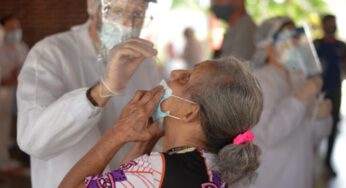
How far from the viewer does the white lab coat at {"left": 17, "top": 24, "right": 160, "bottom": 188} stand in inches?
61.5

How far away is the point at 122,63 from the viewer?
149 cm

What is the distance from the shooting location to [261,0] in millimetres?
13281

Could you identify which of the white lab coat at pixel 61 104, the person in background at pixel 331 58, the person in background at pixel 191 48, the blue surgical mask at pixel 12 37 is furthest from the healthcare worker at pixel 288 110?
the person in background at pixel 191 48

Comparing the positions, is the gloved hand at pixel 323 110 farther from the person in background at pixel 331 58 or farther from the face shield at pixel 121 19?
the person in background at pixel 331 58

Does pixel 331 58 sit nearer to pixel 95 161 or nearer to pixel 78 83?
pixel 78 83

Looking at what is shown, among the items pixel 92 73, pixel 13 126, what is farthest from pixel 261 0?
pixel 92 73

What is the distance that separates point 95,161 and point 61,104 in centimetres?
23

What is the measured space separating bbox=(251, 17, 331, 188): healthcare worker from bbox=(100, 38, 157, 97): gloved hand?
43.1 inches

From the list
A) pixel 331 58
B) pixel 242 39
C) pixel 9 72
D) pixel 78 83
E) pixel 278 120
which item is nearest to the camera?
pixel 78 83

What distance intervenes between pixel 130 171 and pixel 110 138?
0.39 ft

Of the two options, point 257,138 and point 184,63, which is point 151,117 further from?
point 184,63

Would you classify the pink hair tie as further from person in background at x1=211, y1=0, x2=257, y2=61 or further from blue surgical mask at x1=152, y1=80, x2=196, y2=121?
person in background at x1=211, y1=0, x2=257, y2=61

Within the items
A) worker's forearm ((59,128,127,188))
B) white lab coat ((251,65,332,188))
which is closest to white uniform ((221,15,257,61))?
white lab coat ((251,65,332,188))

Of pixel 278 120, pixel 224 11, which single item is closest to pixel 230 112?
pixel 278 120
